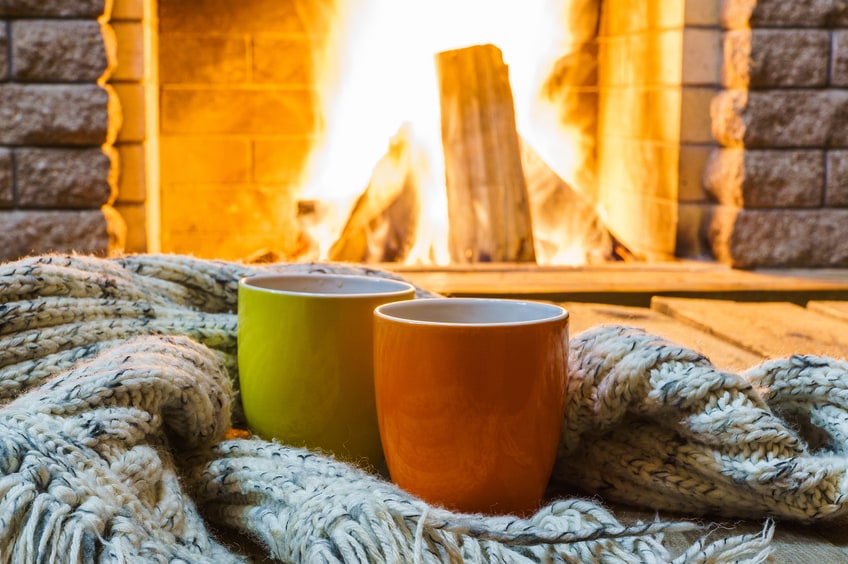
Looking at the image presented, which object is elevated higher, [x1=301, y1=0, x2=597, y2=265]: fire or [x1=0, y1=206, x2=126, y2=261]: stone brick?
[x1=301, y1=0, x2=597, y2=265]: fire

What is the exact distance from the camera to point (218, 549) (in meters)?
0.51

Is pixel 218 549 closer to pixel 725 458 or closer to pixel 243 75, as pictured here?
pixel 725 458

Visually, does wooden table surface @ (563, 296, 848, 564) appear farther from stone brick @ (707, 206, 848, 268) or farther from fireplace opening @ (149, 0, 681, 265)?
fireplace opening @ (149, 0, 681, 265)

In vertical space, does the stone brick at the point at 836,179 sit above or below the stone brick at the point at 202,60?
below

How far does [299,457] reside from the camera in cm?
57

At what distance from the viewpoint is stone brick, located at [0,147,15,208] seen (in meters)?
2.14

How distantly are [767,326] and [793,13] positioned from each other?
1420 millimetres

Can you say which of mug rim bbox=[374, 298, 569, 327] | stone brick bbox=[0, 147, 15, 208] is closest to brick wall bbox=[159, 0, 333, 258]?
stone brick bbox=[0, 147, 15, 208]

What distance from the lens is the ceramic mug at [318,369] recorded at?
61cm

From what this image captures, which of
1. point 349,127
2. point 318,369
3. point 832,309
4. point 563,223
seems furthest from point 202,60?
point 318,369

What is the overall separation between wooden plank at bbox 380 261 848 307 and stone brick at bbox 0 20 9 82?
940 millimetres

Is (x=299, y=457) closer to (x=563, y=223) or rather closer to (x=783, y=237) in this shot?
(x=783, y=237)

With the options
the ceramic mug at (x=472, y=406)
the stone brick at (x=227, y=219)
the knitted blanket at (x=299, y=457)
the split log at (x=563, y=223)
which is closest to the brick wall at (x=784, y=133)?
the split log at (x=563, y=223)

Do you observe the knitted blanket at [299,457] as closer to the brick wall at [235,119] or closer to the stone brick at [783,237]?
the stone brick at [783,237]
